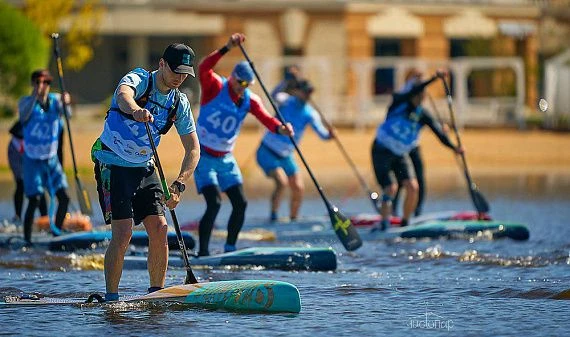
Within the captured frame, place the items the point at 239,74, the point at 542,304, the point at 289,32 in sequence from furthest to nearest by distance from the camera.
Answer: the point at 289,32
the point at 239,74
the point at 542,304

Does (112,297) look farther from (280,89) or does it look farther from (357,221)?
(280,89)

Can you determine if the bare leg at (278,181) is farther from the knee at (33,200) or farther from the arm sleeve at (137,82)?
the arm sleeve at (137,82)

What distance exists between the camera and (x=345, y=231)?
46.2 ft

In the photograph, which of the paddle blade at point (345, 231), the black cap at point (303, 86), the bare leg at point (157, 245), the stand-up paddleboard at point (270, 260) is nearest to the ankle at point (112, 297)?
the bare leg at point (157, 245)

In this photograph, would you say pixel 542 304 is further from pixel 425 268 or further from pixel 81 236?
pixel 81 236

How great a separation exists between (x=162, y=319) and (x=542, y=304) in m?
2.94

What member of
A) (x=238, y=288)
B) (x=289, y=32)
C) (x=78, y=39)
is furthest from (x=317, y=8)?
(x=238, y=288)

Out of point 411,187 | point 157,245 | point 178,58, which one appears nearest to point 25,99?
point 411,187

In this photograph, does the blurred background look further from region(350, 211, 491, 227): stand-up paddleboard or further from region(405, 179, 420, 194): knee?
region(405, 179, 420, 194): knee

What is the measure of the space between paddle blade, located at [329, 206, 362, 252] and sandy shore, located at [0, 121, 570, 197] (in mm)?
11118

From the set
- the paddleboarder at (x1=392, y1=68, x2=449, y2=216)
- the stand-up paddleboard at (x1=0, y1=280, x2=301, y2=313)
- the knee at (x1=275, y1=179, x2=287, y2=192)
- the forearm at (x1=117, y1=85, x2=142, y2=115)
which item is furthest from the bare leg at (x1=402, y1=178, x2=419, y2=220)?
the forearm at (x1=117, y1=85, x2=142, y2=115)

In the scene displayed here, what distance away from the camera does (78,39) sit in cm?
4169

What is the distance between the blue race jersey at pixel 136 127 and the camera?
973 cm

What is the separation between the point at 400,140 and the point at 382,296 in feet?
16.2
